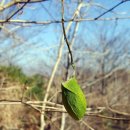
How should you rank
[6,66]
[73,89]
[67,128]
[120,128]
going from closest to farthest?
[73,89] < [6,66] < [67,128] < [120,128]

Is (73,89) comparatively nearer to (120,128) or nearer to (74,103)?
(74,103)

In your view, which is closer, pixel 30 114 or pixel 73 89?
pixel 73 89

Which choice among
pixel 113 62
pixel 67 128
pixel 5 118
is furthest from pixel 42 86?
pixel 113 62

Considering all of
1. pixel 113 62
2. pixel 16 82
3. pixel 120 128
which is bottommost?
pixel 120 128

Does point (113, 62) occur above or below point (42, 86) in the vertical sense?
above

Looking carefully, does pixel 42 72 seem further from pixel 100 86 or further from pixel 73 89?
pixel 73 89

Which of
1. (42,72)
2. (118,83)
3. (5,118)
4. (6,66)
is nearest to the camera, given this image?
(5,118)
